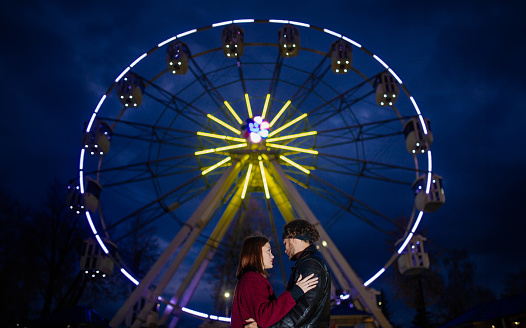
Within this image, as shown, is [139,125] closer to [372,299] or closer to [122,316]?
[122,316]

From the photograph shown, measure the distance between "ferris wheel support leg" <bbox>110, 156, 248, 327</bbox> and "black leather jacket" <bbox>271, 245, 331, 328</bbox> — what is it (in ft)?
39.0

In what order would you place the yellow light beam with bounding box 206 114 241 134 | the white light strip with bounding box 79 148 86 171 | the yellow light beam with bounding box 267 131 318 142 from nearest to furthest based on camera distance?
the white light strip with bounding box 79 148 86 171
the yellow light beam with bounding box 267 131 318 142
the yellow light beam with bounding box 206 114 241 134

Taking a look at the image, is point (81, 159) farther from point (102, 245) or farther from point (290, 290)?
point (290, 290)

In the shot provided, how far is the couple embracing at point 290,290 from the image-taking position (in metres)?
2.80

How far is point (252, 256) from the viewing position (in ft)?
10.6

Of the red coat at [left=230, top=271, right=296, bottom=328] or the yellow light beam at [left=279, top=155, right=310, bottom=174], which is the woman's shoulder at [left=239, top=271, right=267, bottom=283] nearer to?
the red coat at [left=230, top=271, right=296, bottom=328]

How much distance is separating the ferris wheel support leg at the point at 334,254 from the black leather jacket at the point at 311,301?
11.6 metres

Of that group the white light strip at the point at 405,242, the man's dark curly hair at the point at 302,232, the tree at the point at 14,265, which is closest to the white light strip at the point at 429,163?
the white light strip at the point at 405,242

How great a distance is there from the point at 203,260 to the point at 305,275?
1472 centimetres

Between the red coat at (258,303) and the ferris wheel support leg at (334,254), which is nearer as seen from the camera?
the red coat at (258,303)

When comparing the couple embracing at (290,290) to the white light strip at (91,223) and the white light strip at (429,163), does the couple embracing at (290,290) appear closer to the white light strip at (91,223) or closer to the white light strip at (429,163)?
the white light strip at (91,223)

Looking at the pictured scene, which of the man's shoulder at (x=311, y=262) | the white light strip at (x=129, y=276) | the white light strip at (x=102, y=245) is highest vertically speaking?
the white light strip at (x=102, y=245)

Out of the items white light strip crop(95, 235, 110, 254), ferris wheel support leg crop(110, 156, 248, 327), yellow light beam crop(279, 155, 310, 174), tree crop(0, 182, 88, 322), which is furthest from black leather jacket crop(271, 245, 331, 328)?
tree crop(0, 182, 88, 322)

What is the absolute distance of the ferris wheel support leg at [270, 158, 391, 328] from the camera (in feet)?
45.4
